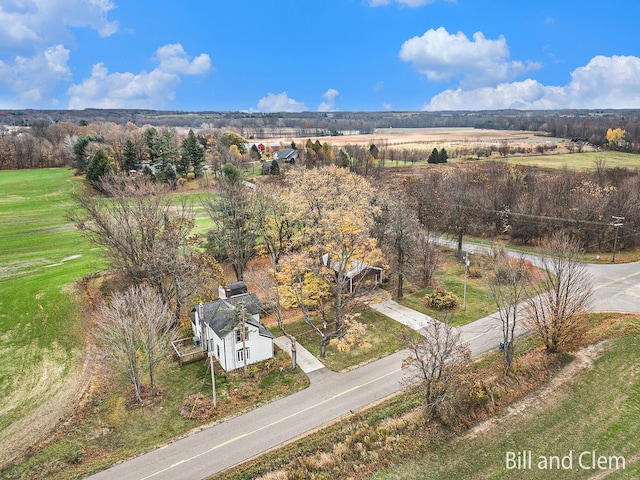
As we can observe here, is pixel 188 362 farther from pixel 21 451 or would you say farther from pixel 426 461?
pixel 426 461

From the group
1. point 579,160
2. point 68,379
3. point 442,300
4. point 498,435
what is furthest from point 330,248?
point 579,160

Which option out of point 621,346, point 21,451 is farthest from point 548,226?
point 21,451

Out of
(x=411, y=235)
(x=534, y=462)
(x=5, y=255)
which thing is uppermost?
(x=411, y=235)

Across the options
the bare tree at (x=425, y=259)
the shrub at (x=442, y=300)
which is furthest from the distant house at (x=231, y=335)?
the bare tree at (x=425, y=259)

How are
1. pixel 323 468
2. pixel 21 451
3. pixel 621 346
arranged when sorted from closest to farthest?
pixel 323 468 → pixel 21 451 → pixel 621 346

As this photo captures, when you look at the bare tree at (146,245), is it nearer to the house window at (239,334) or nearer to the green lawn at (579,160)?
the house window at (239,334)

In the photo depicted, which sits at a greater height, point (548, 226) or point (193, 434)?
point (548, 226)
